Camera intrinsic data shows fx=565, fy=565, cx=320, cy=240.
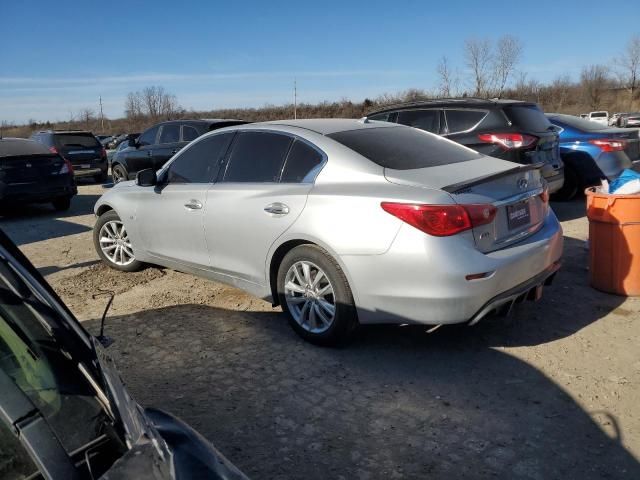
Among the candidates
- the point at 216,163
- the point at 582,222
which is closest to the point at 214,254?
the point at 216,163

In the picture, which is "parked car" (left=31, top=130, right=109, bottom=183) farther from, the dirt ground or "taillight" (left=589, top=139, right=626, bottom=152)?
"taillight" (left=589, top=139, right=626, bottom=152)

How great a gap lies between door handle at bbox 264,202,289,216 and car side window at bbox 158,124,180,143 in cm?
781

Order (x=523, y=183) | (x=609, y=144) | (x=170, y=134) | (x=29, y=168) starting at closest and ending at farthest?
(x=523, y=183) < (x=609, y=144) < (x=29, y=168) < (x=170, y=134)

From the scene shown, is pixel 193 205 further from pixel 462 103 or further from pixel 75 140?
pixel 75 140

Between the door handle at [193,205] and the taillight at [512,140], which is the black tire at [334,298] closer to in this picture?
the door handle at [193,205]

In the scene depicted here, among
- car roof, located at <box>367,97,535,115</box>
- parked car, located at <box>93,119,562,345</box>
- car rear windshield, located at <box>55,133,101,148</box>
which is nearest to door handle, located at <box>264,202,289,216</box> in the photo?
parked car, located at <box>93,119,562,345</box>

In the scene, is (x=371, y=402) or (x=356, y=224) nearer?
(x=371, y=402)

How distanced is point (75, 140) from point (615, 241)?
1482 cm


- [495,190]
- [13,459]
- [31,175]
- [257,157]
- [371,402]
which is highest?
[257,157]

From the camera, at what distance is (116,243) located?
20.4 ft

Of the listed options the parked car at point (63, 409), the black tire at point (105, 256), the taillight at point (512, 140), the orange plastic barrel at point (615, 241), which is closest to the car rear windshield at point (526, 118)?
the taillight at point (512, 140)

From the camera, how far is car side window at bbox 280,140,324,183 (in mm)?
4156

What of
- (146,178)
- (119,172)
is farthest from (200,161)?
(119,172)

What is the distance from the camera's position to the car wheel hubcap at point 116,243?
6.11 meters
